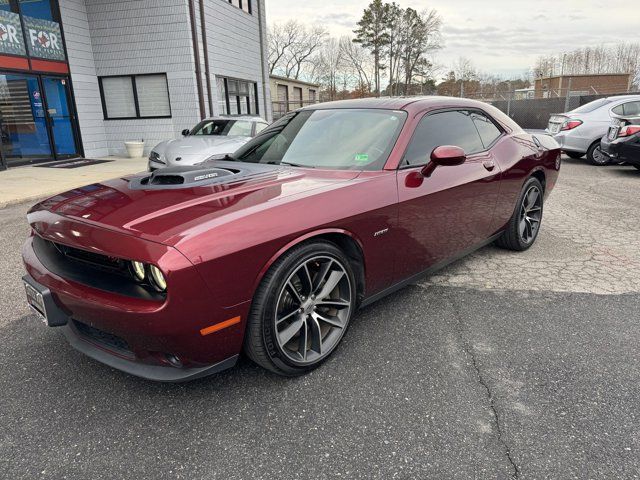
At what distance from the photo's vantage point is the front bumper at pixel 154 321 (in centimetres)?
195

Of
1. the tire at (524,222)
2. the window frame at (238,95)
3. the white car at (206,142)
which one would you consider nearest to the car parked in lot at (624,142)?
the tire at (524,222)

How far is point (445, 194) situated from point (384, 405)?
1637 mm

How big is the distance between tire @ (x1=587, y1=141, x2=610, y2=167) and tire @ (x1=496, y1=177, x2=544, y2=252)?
7.45 metres

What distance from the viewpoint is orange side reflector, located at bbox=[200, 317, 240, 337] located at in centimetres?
206

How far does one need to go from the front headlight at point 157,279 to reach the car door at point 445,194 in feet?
5.05

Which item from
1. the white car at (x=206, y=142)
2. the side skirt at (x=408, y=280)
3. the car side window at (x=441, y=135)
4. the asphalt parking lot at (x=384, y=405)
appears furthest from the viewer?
the white car at (x=206, y=142)

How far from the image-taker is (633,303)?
343 cm

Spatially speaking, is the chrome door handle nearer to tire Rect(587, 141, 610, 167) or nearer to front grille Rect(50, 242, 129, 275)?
front grille Rect(50, 242, 129, 275)

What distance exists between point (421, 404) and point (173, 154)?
726cm

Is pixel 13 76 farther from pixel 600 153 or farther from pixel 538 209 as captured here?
pixel 600 153

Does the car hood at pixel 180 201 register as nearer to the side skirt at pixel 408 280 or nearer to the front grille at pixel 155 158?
the side skirt at pixel 408 280

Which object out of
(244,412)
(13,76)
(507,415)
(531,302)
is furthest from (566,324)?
(13,76)

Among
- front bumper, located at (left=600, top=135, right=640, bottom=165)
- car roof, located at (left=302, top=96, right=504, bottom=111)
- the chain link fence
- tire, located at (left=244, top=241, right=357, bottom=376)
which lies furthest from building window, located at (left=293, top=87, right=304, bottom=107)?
tire, located at (left=244, top=241, right=357, bottom=376)

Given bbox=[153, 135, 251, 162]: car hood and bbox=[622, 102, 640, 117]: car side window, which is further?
bbox=[622, 102, 640, 117]: car side window
